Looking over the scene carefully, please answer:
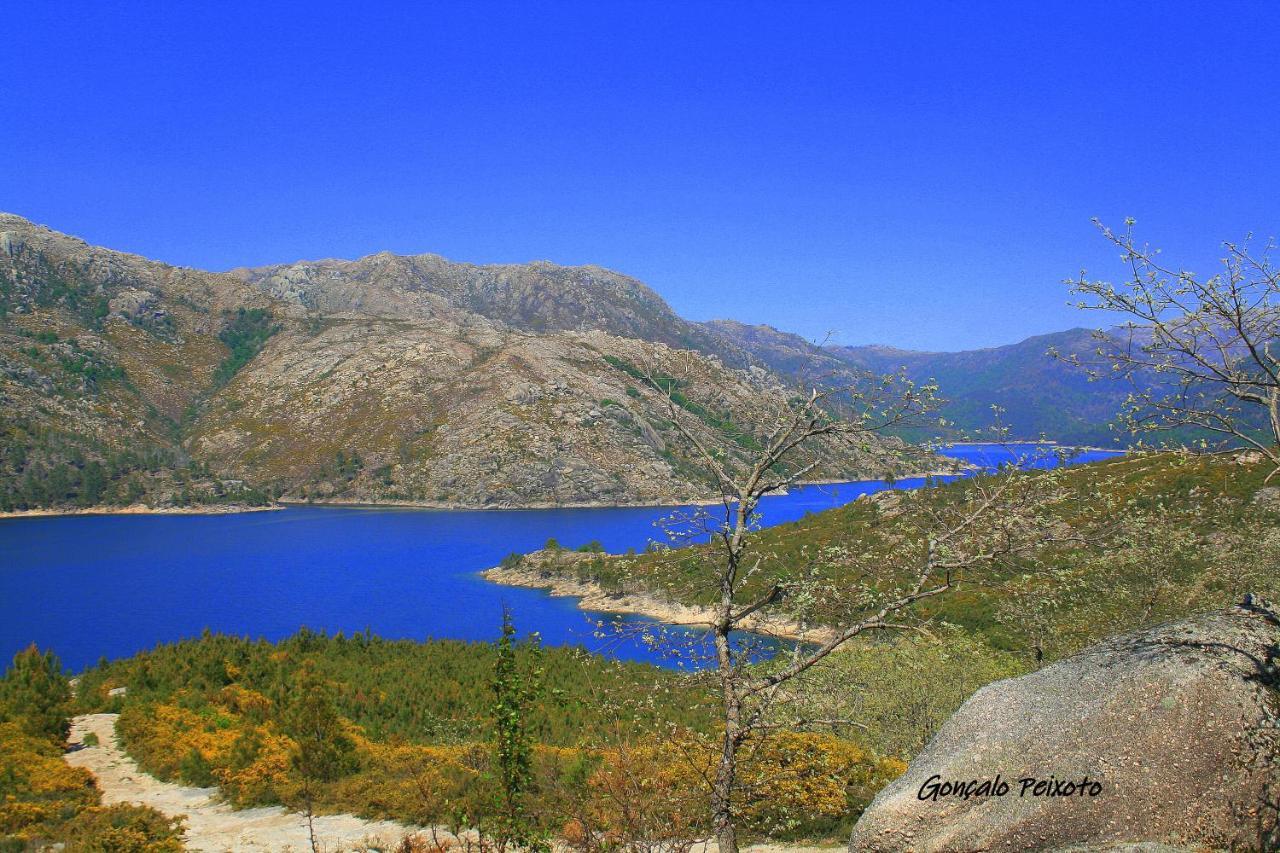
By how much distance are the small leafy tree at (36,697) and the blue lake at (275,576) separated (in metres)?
25.6

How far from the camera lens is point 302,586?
99.2 m

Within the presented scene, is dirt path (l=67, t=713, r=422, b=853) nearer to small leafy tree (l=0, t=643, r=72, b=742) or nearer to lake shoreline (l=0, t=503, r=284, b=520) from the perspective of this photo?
small leafy tree (l=0, t=643, r=72, b=742)

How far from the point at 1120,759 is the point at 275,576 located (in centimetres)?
11195

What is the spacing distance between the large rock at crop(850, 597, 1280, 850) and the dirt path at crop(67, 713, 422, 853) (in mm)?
10422

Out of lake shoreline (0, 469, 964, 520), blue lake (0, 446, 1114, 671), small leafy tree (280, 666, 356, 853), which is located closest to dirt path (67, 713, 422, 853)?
small leafy tree (280, 666, 356, 853)

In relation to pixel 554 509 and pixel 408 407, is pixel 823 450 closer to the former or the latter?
pixel 554 509

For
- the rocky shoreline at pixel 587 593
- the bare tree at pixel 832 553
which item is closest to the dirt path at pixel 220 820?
the bare tree at pixel 832 553

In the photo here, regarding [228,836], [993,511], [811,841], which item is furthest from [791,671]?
[228,836]

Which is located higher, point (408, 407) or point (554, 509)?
point (408, 407)

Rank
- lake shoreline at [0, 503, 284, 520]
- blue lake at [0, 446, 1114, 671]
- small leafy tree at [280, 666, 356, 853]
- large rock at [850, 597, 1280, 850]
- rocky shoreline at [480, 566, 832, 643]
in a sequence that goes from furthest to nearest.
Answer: lake shoreline at [0, 503, 284, 520] → rocky shoreline at [480, 566, 832, 643] → blue lake at [0, 446, 1114, 671] → small leafy tree at [280, 666, 356, 853] → large rock at [850, 597, 1280, 850]

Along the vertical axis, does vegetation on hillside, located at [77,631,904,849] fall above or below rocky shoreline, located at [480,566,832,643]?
above

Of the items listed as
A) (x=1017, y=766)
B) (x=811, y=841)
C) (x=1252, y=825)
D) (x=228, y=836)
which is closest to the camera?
(x=1252, y=825)

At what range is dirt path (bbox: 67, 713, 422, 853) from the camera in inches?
600

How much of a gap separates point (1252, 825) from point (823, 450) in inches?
251
